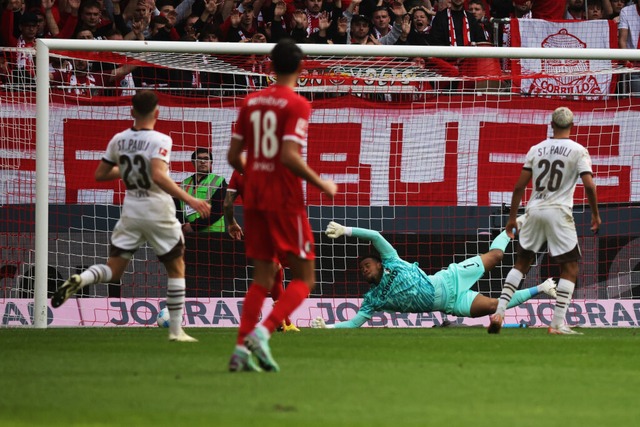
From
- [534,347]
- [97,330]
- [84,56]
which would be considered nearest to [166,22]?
[84,56]

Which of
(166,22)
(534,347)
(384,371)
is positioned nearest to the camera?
(384,371)

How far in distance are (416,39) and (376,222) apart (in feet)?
12.1

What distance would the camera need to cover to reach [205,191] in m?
15.8

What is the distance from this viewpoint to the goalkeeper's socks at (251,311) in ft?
27.9

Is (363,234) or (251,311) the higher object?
(363,234)

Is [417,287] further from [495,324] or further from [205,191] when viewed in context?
[205,191]

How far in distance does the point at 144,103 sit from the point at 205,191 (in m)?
5.01

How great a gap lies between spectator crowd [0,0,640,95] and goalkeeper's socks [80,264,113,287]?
5.27m

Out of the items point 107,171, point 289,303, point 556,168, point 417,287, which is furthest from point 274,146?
point 417,287

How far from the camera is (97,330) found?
13.4 m

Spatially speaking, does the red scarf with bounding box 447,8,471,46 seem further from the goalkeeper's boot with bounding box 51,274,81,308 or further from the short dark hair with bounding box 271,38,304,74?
the short dark hair with bounding box 271,38,304,74

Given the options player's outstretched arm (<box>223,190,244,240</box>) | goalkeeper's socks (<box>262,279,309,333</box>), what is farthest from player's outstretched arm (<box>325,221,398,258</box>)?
goalkeeper's socks (<box>262,279,309,333</box>)

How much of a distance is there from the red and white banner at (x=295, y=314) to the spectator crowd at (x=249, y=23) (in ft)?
9.49

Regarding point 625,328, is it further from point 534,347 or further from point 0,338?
point 0,338
